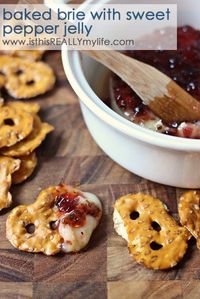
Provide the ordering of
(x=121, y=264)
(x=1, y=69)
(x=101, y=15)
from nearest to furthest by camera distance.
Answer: (x=121, y=264)
(x=101, y=15)
(x=1, y=69)

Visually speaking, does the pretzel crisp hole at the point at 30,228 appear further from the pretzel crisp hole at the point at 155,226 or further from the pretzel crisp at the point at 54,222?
the pretzel crisp hole at the point at 155,226

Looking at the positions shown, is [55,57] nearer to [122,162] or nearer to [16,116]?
[16,116]

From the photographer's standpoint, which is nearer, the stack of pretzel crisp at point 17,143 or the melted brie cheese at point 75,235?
the melted brie cheese at point 75,235

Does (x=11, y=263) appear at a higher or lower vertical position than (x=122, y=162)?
lower

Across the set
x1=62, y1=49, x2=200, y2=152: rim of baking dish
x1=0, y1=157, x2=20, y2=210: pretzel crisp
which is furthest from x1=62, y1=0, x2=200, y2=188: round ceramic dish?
x1=0, y1=157, x2=20, y2=210: pretzel crisp

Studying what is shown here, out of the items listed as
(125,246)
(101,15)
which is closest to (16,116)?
(101,15)

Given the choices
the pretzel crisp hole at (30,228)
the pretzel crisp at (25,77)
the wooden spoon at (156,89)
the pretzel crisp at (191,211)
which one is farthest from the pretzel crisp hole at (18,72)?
the pretzel crisp at (191,211)
